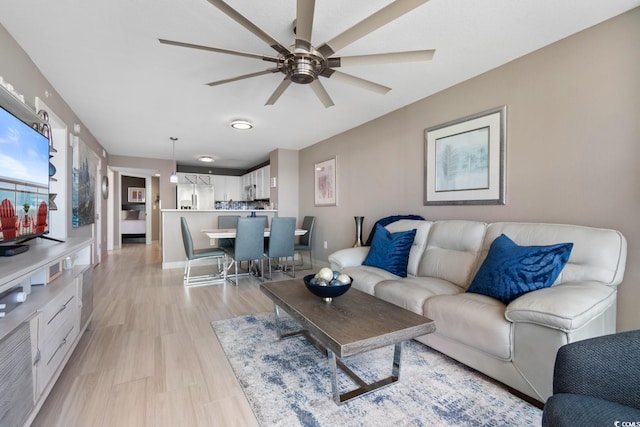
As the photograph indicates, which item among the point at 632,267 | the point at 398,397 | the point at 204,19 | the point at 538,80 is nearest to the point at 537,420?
the point at 398,397

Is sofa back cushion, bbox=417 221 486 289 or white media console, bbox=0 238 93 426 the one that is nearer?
white media console, bbox=0 238 93 426

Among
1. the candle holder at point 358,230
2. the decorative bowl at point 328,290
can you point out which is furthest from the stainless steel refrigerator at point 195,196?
the decorative bowl at point 328,290

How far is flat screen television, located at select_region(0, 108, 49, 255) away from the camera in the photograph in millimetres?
1465

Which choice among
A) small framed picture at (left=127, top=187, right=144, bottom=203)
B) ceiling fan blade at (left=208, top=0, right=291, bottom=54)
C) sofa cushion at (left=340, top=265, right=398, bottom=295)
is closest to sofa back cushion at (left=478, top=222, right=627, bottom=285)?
sofa cushion at (left=340, top=265, right=398, bottom=295)

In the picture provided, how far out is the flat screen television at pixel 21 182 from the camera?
146cm

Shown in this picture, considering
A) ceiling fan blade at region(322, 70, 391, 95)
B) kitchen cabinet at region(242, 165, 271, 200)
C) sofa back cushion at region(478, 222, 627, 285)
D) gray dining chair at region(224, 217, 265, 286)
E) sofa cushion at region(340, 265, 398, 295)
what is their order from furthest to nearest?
kitchen cabinet at region(242, 165, 271, 200) < gray dining chair at region(224, 217, 265, 286) < sofa cushion at region(340, 265, 398, 295) < ceiling fan blade at region(322, 70, 391, 95) < sofa back cushion at region(478, 222, 627, 285)

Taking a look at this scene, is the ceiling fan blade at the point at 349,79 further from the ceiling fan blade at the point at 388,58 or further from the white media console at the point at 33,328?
the white media console at the point at 33,328

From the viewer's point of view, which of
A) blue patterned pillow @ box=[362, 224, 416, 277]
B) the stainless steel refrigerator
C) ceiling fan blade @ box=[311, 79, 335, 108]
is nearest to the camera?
ceiling fan blade @ box=[311, 79, 335, 108]

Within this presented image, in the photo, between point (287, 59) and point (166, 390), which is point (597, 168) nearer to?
point (287, 59)

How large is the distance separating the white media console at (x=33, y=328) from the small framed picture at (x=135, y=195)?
26.9 feet

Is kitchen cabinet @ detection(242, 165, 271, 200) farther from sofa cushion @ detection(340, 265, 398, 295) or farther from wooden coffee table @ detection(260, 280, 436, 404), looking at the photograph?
wooden coffee table @ detection(260, 280, 436, 404)

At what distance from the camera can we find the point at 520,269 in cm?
172

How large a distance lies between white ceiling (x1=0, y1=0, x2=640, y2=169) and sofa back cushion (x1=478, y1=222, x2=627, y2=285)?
55.7 inches

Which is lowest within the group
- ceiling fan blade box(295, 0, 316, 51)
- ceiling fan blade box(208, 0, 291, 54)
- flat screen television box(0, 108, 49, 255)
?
flat screen television box(0, 108, 49, 255)
